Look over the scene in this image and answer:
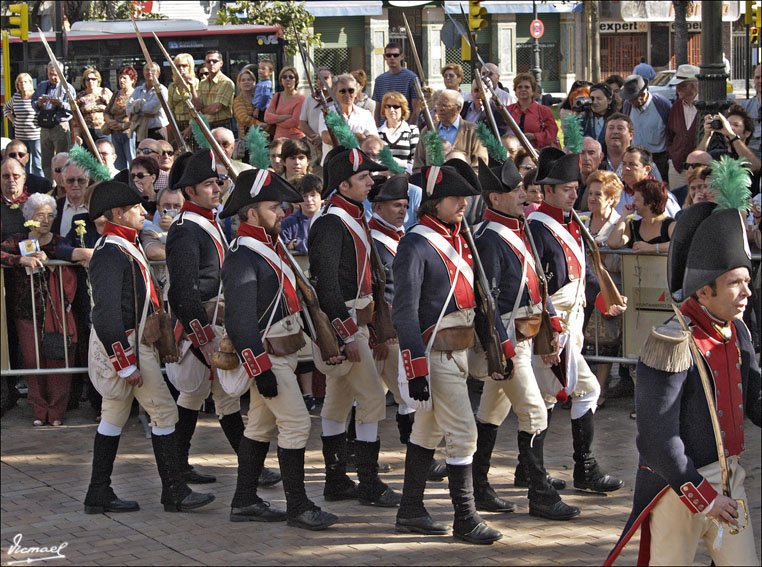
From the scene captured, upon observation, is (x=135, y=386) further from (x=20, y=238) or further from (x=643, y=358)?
(x=643, y=358)

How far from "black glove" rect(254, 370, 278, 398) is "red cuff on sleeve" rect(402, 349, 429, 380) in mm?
796

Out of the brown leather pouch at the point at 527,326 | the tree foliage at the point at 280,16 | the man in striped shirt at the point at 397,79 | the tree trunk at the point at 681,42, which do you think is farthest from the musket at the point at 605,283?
the tree foliage at the point at 280,16

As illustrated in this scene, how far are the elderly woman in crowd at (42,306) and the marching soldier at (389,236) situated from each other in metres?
2.88

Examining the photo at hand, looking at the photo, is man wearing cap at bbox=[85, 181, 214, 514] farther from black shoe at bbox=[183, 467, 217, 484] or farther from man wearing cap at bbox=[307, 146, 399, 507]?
man wearing cap at bbox=[307, 146, 399, 507]

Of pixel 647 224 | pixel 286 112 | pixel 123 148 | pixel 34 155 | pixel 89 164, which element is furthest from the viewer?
pixel 34 155

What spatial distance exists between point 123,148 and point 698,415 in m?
12.8

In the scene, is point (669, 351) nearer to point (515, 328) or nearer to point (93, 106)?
point (515, 328)

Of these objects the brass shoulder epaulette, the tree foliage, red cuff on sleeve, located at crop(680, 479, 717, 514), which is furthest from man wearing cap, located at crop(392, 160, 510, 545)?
the tree foliage

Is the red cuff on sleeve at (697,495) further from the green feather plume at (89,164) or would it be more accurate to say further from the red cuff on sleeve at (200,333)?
the green feather plume at (89,164)

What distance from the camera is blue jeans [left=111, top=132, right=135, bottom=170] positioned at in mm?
16359

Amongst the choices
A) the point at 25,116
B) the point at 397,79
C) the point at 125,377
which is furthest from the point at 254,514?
the point at 25,116

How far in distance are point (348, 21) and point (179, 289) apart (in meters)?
40.8

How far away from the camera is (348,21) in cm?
4706

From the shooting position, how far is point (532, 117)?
12.6m
